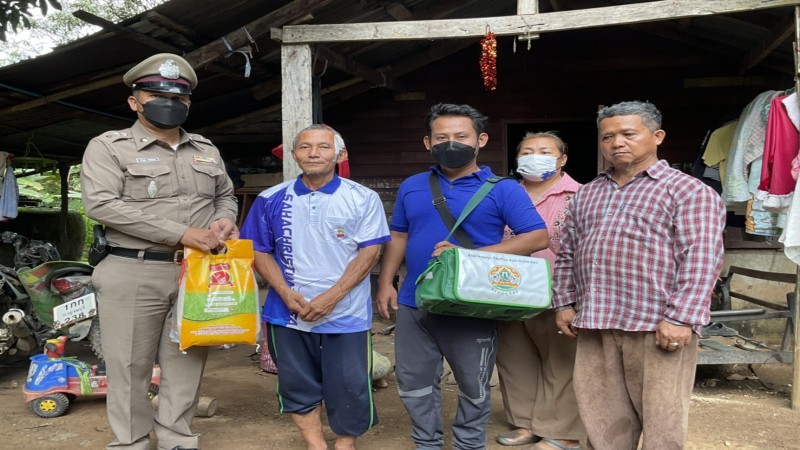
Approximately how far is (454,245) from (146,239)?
1.38m

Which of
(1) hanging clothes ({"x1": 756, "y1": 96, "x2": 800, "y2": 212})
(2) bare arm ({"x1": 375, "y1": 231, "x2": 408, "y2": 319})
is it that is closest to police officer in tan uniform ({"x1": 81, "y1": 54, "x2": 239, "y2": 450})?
(2) bare arm ({"x1": 375, "y1": 231, "x2": 408, "y2": 319})

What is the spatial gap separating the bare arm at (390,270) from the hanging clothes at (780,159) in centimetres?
254

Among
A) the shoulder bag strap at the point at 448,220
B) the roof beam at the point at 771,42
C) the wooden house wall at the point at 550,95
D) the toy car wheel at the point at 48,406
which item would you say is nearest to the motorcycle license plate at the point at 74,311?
the toy car wheel at the point at 48,406

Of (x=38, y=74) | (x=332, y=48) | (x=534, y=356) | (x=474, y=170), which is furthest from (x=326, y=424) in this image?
(x=38, y=74)

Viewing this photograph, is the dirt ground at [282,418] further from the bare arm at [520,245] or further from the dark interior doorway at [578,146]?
the dark interior doorway at [578,146]

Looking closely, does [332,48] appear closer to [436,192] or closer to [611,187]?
[436,192]

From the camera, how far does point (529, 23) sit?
4328mm

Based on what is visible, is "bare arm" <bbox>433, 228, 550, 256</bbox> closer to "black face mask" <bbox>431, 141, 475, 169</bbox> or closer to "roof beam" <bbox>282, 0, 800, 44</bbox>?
"black face mask" <bbox>431, 141, 475, 169</bbox>

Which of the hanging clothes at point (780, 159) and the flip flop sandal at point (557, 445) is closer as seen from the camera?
the flip flop sandal at point (557, 445)

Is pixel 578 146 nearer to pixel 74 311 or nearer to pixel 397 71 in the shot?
pixel 397 71

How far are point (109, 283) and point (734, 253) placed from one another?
6.19 m

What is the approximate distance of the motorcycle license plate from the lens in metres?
4.26

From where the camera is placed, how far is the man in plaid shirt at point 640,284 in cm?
236

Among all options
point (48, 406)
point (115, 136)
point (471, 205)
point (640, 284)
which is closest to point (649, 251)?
point (640, 284)
